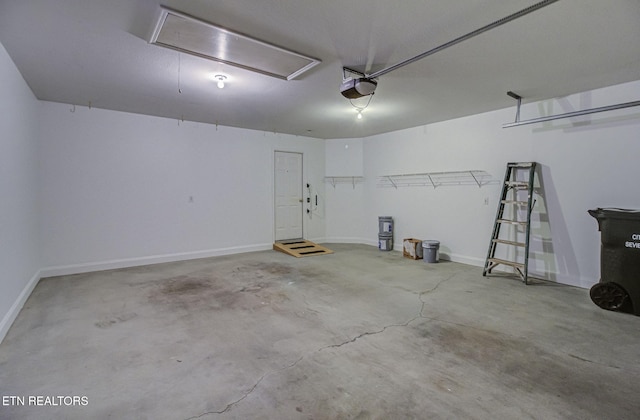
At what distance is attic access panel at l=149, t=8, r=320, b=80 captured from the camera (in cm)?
249

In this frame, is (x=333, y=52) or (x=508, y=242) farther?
(x=508, y=242)

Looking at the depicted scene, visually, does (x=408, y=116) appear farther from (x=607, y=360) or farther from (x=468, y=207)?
(x=607, y=360)

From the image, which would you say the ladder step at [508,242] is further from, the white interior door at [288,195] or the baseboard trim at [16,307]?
the baseboard trim at [16,307]

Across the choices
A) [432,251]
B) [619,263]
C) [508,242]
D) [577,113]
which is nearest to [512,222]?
[508,242]

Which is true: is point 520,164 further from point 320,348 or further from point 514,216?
point 320,348

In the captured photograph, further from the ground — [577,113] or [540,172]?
[577,113]

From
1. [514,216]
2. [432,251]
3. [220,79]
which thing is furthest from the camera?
[432,251]

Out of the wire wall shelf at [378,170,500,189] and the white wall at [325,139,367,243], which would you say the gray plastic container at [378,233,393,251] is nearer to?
the white wall at [325,139,367,243]

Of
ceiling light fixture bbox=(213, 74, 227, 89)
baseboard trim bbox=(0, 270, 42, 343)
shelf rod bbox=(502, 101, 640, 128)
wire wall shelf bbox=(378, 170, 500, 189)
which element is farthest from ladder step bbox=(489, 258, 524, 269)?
A: baseboard trim bbox=(0, 270, 42, 343)

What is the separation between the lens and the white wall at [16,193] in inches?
116

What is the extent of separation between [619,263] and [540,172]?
5.45ft

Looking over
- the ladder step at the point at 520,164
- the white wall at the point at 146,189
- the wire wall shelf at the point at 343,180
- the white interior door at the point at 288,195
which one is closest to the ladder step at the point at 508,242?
the ladder step at the point at 520,164

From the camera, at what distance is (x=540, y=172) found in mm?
4645

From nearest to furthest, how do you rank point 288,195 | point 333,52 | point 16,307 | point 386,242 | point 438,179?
point 333,52 < point 16,307 < point 438,179 < point 386,242 < point 288,195
